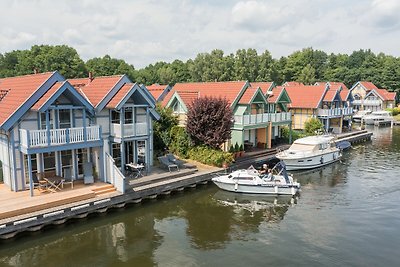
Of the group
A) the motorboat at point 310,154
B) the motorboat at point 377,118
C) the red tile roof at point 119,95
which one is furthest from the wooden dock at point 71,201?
the motorboat at point 377,118

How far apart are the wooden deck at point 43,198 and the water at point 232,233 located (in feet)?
4.06

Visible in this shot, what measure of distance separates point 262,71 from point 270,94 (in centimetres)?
4526

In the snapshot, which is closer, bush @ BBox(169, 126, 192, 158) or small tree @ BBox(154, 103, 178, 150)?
bush @ BBox(169, 126, 192, 158)

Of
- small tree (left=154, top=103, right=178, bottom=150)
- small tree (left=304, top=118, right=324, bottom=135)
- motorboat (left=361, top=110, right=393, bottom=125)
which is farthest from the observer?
motorboat (left=361, top=110, right=393, bottom=125)

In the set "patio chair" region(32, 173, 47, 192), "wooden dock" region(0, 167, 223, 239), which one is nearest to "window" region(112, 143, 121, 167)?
"wooden dock" region(0, 167, 223, 239)

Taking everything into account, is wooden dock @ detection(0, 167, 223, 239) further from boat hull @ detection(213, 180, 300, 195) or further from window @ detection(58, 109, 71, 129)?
window @ detection(58, 109, 71, 129)

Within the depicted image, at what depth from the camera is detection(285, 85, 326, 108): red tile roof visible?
4719 centimetres

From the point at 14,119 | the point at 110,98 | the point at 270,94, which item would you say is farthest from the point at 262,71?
the point at 14,119

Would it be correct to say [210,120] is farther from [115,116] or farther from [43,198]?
[43,198]

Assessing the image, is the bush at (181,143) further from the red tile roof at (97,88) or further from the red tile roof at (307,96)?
the red tile roof at (307,96)

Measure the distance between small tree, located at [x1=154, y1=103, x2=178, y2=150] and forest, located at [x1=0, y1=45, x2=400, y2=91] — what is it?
51.1 meters

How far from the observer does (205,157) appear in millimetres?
28406

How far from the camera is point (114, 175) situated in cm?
2133

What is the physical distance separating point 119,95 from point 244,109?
14147 mm
